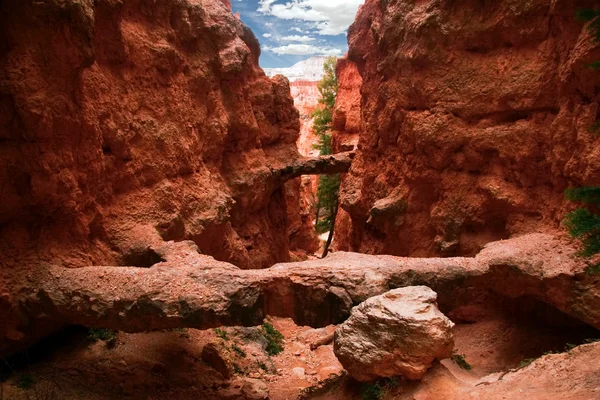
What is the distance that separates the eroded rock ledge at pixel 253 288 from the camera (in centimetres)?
718

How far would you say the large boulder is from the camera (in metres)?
6.71

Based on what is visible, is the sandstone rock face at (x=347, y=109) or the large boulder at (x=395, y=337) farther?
the sandstone rock face at (x=347, y=109)

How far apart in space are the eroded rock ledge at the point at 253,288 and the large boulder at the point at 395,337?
0.49 m

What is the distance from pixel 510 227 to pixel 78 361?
1018 cm

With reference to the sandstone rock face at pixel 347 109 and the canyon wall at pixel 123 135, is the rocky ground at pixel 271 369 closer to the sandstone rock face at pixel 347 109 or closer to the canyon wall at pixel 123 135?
the canyon wall at pixel 123 135

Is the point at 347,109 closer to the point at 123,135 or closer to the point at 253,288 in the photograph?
the point at 123,135

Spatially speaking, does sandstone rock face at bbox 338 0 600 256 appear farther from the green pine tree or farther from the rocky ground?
the green pine tree

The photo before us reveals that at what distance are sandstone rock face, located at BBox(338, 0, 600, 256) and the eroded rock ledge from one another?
6.26ft

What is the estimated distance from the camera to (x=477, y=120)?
1145 cm

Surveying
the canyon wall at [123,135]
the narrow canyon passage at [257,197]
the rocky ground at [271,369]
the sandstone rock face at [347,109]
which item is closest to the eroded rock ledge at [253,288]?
the narrow canyon passage at [257,197]

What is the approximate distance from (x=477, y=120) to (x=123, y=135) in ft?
29.4

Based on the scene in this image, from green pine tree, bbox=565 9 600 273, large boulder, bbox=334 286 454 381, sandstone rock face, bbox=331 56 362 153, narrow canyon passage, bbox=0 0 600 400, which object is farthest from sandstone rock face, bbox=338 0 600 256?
sandstone rock face, bbox=331 56 362 153

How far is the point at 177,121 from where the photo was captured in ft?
38.8

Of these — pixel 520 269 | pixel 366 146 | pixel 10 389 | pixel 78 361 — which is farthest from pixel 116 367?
pixel 366 146
